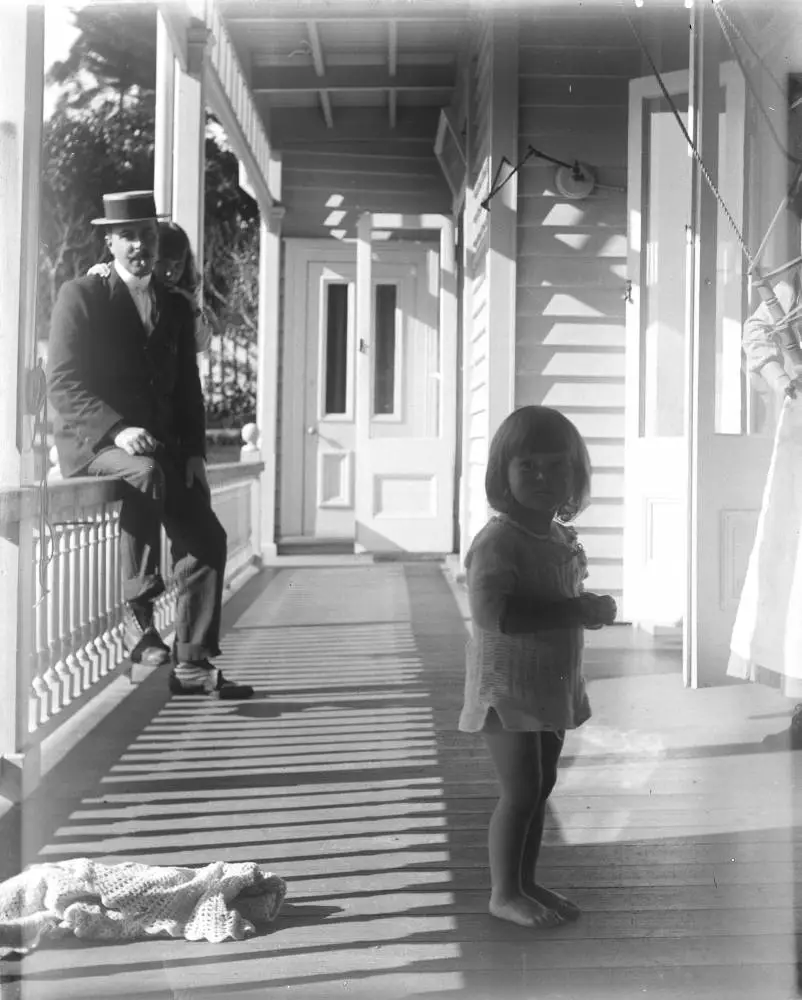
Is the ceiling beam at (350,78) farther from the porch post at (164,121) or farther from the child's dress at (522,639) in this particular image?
the child's dress at (522,639)

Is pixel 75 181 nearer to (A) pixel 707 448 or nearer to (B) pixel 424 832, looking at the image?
(B) pixel 424 832

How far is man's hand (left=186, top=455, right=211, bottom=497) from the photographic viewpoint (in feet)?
10.5

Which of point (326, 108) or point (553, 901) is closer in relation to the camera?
point (553, 901)

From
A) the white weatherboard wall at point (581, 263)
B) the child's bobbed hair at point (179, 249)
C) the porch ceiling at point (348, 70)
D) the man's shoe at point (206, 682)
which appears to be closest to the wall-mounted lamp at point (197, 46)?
the porch ceiling at point (348, 70)

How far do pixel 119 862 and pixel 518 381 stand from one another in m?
1.15

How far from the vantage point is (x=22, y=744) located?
2.53 metres

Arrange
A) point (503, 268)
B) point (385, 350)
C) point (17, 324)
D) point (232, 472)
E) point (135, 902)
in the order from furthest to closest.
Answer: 1. point (232, 472)
2. point (385, 350)
3. point (503, 268)
4. point (17, 324)
5. point (135, 902)

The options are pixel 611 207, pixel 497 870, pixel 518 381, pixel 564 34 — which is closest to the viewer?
pixel 497 870

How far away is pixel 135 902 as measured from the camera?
1.79 metres

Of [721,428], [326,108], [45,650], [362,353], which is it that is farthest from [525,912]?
[362,353]

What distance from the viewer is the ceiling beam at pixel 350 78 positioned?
11.6 ft

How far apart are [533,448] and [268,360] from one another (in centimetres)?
516

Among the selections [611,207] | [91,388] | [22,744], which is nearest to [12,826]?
[22,744]

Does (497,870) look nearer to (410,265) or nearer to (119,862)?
(119,862)
